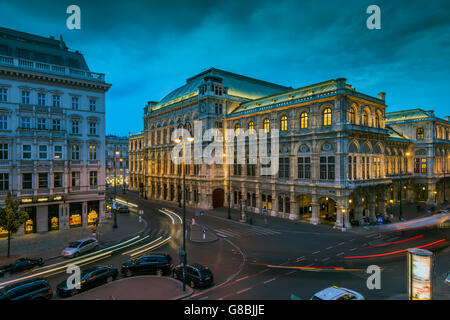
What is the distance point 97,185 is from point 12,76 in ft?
58.7

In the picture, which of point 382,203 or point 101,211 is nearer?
point 101,211

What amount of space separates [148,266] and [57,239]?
17.6m

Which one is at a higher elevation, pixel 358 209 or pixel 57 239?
pixel 358 209

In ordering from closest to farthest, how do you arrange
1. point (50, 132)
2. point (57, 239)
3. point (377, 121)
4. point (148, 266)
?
point (148, 266), point (57, 239), point (50, 132), point (377, 121)

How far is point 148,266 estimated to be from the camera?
70.0ft

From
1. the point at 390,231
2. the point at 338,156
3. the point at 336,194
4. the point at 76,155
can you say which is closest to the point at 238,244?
the point at 336,194

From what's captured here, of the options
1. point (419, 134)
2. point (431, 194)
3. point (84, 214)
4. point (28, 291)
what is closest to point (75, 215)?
point (84, 214)

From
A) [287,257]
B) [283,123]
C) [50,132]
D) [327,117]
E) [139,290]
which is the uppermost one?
[283,123]

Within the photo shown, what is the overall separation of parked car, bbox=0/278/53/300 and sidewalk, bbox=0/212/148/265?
9.37 metres

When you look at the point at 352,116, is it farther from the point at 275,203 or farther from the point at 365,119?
the point at 275,203

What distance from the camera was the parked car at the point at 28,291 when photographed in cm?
1596

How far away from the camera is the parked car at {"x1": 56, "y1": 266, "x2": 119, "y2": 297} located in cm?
1764
